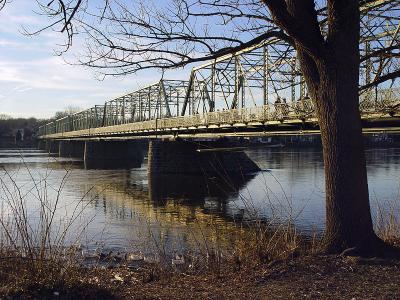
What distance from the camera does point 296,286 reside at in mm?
6199

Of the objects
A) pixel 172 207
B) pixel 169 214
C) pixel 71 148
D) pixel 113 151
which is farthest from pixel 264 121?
pixel 71 148

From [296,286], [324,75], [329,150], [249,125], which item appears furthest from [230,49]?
[249,125]

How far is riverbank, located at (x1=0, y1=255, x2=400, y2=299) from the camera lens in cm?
592

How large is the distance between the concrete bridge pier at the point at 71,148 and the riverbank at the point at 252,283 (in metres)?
110

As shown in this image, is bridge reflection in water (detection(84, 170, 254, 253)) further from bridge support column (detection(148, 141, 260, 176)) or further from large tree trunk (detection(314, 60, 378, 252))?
bridge support column (detection(148, 141, 260, 176))

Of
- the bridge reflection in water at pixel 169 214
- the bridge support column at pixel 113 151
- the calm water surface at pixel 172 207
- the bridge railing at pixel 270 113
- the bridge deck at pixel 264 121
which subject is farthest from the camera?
the bridge support column at pixel 113 151

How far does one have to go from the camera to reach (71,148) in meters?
121

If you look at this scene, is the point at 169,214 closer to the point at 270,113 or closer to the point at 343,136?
the point at 270,113

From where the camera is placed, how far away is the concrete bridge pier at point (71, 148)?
116 metres

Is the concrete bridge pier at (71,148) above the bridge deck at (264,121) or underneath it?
underneath

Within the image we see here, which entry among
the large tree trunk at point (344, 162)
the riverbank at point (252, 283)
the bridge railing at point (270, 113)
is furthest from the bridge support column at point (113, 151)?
the riverbank at point (252, 283)

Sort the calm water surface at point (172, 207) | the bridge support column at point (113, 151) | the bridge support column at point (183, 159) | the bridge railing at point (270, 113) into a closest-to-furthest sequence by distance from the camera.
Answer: the calm water surface at point (172, 207) → the bridge railing at point (270, 113) → the bridge support column at point (183, 159) → the bridge support column at point (113, 151)

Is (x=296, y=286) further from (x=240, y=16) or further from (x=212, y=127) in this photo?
(x=212, y=127)

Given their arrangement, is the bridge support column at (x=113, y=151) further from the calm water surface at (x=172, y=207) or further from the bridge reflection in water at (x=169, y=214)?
the calm water surface at (x=172, y=207)
